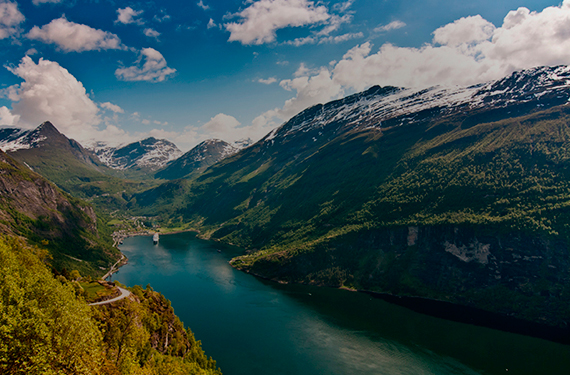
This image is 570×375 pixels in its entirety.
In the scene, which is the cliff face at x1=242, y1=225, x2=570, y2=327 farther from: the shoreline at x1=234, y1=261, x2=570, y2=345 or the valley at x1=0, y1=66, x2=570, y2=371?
the shoreline at x1=234, y1=261, x2=570, y2=345

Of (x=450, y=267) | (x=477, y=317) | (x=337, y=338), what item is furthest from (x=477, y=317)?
A: (x=337, y=338)

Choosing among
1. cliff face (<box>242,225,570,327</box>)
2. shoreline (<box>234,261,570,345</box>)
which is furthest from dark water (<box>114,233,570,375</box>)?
cliff face (<box>242,225,570,327</box>)

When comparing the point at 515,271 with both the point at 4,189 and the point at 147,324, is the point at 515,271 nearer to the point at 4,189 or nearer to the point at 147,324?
the point at 147,324

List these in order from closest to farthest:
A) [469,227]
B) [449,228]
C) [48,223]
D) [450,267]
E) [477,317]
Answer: [477,317]
[469,227]
[450,267]
[449,228]
[48,223]

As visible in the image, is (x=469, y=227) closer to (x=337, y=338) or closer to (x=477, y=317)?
(x=477, y=317)

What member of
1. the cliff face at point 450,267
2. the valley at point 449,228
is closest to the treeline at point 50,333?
the valley at point 449,228
